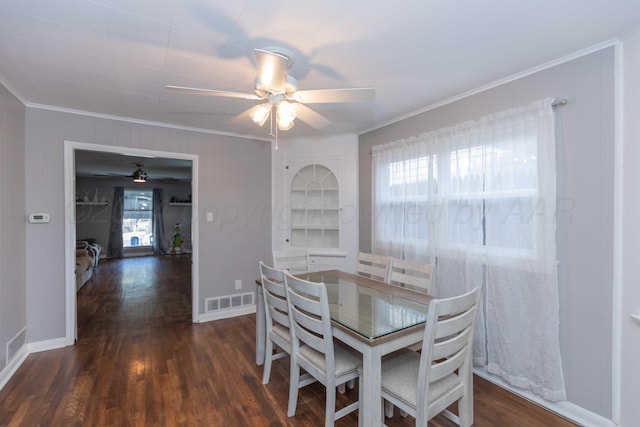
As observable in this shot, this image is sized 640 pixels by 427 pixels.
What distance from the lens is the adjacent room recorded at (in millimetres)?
1583

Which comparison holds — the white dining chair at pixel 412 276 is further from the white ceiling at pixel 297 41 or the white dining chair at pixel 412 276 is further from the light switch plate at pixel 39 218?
the light switch plate at pixel 39 218

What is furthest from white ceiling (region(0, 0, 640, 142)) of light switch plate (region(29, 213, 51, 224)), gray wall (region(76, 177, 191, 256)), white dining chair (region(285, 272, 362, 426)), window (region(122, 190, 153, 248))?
window (region(122, 190, 153, 248))

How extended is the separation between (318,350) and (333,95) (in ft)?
5.10

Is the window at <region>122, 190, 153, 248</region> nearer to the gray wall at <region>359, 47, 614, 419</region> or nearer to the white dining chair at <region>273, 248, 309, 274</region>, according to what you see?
the white dining chair at <region>273, 248, 309, 274</region>

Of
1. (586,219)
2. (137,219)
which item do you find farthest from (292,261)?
(137,219)

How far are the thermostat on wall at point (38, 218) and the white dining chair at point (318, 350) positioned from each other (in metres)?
2.71

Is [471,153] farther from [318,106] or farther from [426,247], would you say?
[318,106]

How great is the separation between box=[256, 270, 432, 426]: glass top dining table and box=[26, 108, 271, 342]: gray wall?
1865 millimetres

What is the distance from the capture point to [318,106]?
2.87m

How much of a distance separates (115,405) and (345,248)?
2717mm

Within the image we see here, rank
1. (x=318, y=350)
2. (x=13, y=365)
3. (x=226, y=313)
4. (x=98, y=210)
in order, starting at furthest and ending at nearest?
(x=98, y=210) < (x=226, y=313) < (x=13, y=365) < (x=318, y=350)

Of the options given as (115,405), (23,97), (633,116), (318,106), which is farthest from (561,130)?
(23,97)

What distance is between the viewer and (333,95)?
1820 mm

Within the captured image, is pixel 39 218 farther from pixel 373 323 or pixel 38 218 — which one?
pixel 373 323
